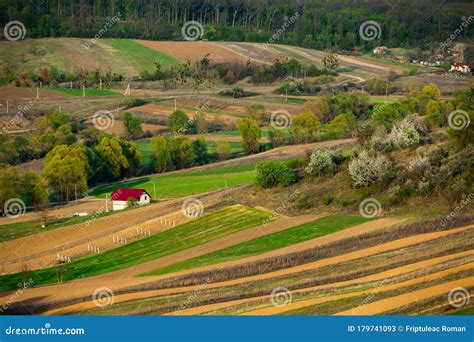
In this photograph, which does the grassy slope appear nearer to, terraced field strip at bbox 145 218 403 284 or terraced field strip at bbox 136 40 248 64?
terraced field strip at bbox 136 40 248 64

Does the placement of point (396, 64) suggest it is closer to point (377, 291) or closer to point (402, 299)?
point (377, 291)

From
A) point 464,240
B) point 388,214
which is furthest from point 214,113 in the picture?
point 464,240

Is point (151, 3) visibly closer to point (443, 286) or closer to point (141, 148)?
point (141, 148)

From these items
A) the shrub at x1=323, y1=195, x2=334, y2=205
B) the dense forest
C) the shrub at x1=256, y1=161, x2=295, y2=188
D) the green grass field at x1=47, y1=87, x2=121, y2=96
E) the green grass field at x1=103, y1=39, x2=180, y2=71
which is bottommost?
the shrub at x1=323, y1=195, x2=334, y2=205

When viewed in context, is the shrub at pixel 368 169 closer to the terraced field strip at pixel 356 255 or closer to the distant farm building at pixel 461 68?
the terraced field strip at pixel 356 255

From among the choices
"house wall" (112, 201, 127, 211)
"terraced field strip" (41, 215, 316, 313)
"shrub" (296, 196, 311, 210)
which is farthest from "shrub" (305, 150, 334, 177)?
"house wall" (112, 201, 127, 211)

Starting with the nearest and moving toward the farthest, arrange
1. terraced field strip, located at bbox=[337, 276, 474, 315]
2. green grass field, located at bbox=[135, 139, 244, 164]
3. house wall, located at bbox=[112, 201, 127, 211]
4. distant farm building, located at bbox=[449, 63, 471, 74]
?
terraced field strip, located at bbox=[337, 276, 474, 315] < house wall, located at bbox=[112, 201, 127, 211] < green grass field, located at bbox=[135, 139, 244, 164] < distant farm building, located at bbox=[449, 63, 471, 74]
